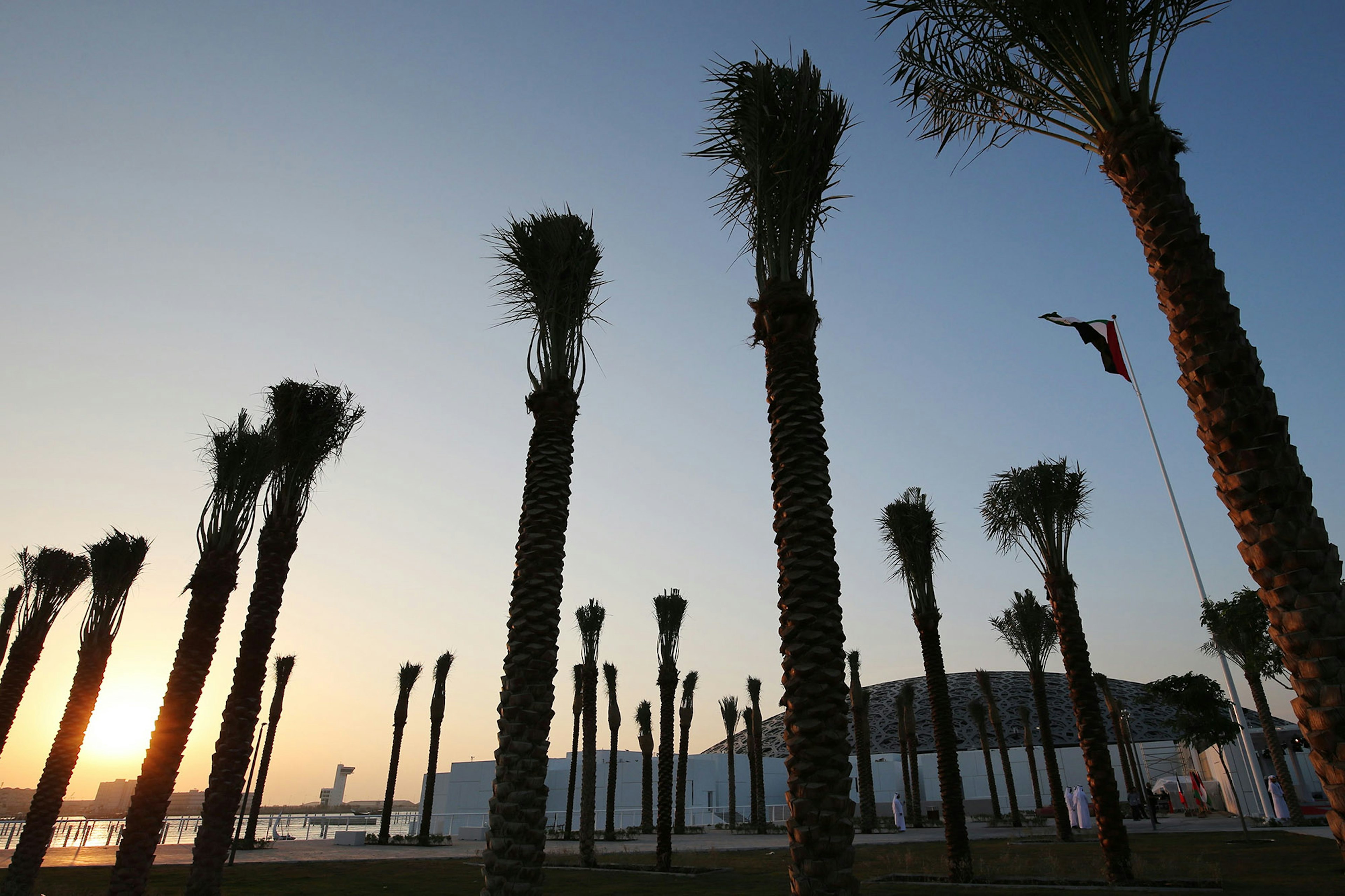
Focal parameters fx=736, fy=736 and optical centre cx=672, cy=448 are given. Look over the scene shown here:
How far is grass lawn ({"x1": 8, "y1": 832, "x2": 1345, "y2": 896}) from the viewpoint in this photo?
640 inches

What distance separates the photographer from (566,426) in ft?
38.7

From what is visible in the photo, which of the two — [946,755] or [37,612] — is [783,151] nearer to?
[946,755]

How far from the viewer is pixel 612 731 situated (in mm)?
43062

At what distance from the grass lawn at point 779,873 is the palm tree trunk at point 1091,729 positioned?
3.65 feet

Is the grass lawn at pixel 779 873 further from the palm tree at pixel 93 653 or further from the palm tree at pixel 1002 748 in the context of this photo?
the palm tree at pixel 1002 748

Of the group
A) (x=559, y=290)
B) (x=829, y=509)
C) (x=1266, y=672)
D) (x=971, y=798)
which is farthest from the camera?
(x=971, y=798)

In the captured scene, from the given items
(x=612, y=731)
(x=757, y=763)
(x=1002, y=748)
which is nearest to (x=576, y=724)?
(x=612, y=731)

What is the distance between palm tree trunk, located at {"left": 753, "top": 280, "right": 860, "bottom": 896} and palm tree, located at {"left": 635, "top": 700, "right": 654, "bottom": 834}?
4149 centimetres

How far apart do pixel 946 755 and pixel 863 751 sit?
1127 inches

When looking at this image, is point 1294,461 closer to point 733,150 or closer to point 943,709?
point 733,150

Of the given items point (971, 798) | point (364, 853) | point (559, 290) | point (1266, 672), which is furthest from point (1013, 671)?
point (559, 290)

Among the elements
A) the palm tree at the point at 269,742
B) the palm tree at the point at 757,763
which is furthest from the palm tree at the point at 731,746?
the palm tree at the point at 269,742

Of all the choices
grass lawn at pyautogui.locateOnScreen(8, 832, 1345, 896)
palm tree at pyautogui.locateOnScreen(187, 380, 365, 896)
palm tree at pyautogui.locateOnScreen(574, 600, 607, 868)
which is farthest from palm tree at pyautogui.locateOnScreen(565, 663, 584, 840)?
palm tree at pyautogui.locateOnScreen(187, 380, 365, 896)

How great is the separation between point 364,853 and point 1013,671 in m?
125
